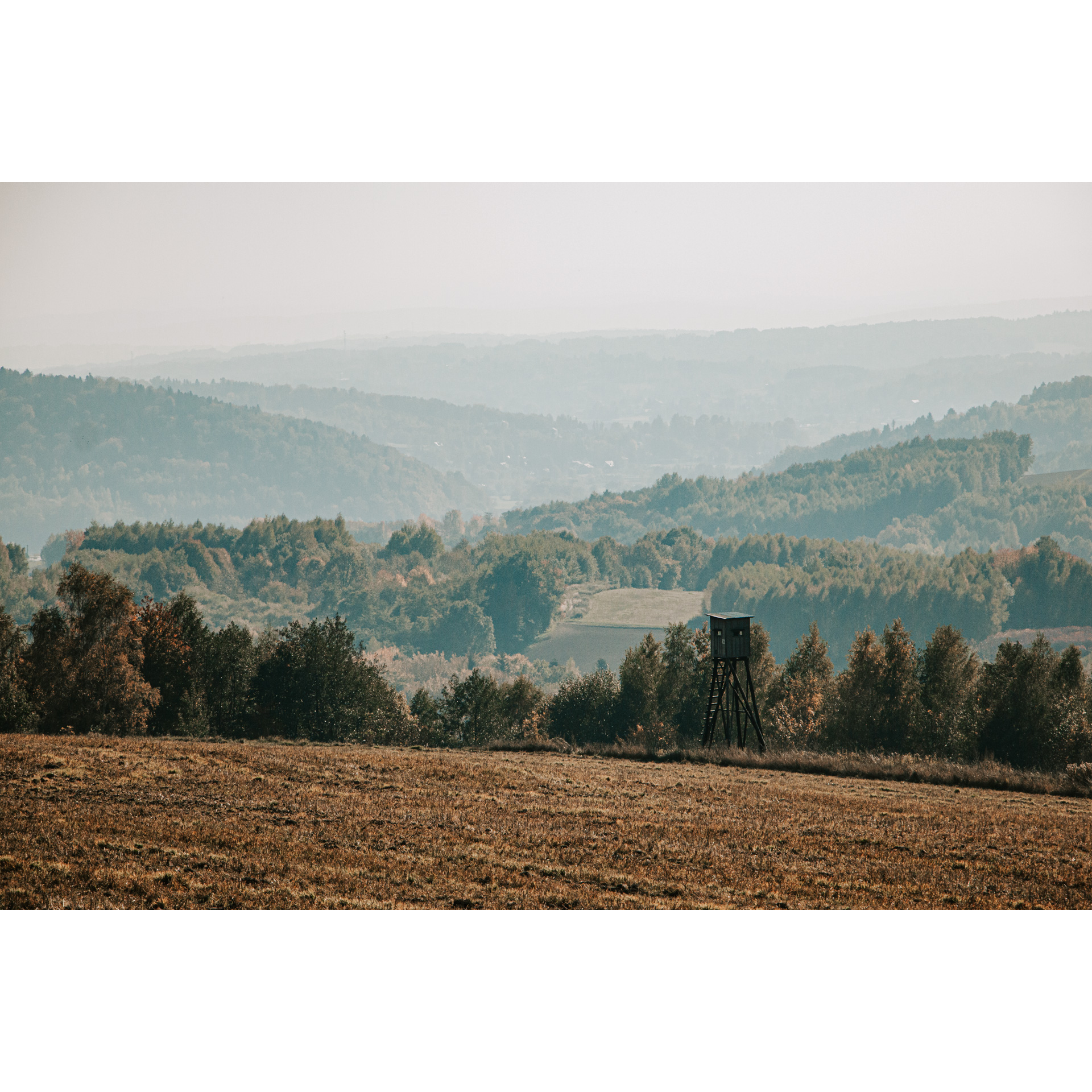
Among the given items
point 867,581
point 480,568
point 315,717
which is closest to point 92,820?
point 315,717

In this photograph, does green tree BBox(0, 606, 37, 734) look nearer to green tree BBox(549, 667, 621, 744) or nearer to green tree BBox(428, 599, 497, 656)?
green tree BBox(549, 667, 621, 744)

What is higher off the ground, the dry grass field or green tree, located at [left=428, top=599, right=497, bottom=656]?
the dry grass field

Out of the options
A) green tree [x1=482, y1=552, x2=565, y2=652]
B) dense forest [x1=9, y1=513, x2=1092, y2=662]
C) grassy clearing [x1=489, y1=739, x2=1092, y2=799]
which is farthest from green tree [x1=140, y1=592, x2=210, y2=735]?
green tree [x1=482, y1=552, x2=565, y2=652]

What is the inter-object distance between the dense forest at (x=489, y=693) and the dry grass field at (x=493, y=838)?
7013 mm

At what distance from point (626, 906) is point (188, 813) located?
23.8 feet

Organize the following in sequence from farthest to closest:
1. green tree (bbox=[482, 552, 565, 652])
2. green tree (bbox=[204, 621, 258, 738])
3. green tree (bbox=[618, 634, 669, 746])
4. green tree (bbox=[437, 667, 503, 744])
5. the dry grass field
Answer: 1. green tree (bbox=[482, 552, 565, 652])
2. green tree (bbox=[437, 667, 503, 744])
3. green tree (bbox=[618, 634, 669, 746])
4. green tree (bbox=[204, 621, 258, 738])
5. the dry grass field

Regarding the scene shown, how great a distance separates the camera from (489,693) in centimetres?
4228

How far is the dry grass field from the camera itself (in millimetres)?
11859

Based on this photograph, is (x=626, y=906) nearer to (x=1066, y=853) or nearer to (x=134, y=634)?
(x=1066, y=853)

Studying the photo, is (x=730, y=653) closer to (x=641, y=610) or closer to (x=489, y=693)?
(x=489, y=693)

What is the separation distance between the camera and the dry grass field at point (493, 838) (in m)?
11.9

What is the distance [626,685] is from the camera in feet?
133

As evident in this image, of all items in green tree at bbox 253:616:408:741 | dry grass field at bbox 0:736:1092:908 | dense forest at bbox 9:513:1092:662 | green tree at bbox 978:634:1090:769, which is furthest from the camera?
dense forest at bbox 9:513:1092:662

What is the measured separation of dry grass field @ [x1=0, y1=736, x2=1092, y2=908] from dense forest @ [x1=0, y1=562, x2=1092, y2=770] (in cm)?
701
